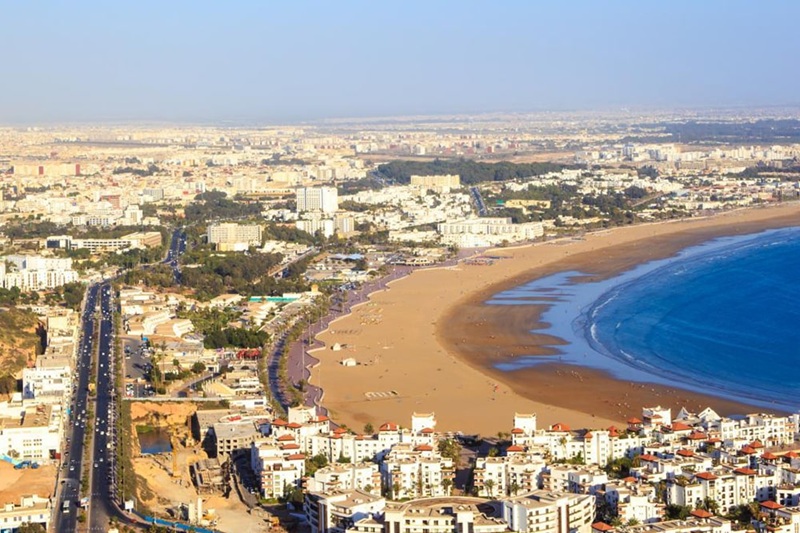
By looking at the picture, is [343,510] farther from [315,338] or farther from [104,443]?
[315,338]

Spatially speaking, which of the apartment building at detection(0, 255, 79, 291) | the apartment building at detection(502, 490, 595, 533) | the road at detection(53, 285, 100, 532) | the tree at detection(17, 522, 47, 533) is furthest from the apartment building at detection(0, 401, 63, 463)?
the apartment building at detection(0, 255, 79, 291)

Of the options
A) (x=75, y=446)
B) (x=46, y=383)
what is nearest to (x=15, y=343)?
(x=46, y=383)

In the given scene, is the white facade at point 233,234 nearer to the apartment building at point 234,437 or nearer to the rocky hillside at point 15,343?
the rocky hillside at point 15,343

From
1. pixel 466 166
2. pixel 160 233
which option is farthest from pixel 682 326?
pixel 466 166

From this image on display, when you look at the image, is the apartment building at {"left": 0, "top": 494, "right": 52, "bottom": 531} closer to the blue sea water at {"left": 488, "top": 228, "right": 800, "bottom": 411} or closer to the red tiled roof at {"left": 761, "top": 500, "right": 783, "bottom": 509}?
the red tiled roof at {"left": 761, "top": 500, "right": 783, "bottom": 509}

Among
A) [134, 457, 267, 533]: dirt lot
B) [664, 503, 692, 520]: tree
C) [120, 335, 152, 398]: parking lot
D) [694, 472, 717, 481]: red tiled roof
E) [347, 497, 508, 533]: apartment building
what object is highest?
[347, 497, 508, 533]: apartment building

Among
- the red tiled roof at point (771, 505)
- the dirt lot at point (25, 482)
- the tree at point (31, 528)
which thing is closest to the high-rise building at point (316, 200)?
the dirt lot at point (25, 482)
